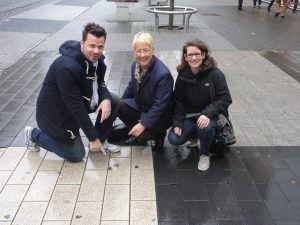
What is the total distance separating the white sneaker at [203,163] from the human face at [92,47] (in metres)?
1.52

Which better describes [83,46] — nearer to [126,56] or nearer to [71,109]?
[71,109]

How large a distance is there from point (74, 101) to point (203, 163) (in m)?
1.47

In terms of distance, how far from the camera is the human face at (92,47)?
10.9 ft

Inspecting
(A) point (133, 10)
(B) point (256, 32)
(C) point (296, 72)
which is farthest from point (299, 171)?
(A) point (133, 10)

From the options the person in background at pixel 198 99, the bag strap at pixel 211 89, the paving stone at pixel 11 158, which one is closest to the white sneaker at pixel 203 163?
the person in background at pixel 198 99

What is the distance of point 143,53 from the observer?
350 cm

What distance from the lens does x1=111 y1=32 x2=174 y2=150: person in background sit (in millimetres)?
3531

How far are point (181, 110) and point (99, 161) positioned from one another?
41.0 inches

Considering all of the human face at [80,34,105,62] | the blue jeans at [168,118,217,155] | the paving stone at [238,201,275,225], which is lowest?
the paving stone at [238,201,275,225]

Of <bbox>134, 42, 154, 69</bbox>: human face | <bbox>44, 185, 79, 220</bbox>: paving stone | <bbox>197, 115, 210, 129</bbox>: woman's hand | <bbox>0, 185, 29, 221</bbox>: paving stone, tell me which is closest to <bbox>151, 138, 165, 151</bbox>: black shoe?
<bbox>197, 115, 210, 129</bbox>: woman's hand

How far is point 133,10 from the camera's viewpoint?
50.4ft


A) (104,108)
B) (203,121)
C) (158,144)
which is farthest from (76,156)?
(203,121)

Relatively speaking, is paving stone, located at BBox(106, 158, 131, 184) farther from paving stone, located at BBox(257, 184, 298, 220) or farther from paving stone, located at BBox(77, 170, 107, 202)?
paving stone, located at BBox(257, 184, 298, 220)

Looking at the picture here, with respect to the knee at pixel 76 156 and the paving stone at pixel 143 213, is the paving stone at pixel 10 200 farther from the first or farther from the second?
the paving stone at pixel 143 213
